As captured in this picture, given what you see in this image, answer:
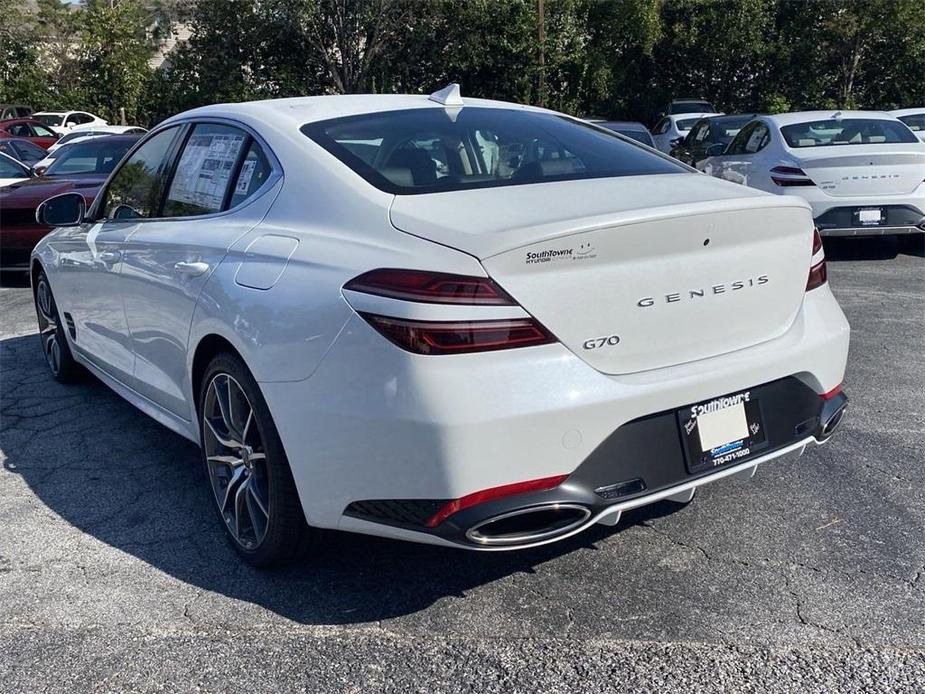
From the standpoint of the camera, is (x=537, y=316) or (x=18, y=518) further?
(x=18, y=518)

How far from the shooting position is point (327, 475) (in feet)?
9.27

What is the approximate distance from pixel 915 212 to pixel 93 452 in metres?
7.37

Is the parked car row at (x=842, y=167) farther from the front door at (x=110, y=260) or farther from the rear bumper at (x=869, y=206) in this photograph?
the front door at (x=110, y=260)

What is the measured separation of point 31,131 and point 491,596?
893 inches

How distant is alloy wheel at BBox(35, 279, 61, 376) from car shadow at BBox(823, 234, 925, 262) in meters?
7.23

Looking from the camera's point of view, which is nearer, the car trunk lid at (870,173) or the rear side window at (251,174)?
the rear side window at (251,174)

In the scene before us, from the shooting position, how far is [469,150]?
350 cm

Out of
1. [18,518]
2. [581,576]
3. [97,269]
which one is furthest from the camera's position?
[97,269]

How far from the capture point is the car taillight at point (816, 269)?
328 centimetres

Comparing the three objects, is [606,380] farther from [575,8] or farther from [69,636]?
[575,8]

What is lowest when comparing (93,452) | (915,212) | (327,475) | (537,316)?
(915,212)

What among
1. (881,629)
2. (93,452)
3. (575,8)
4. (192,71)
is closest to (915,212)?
(881,629)

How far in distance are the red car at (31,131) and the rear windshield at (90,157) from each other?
10.7 meters

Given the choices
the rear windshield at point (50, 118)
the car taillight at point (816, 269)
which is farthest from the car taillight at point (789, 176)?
the rear windshield at point (50, 118)
